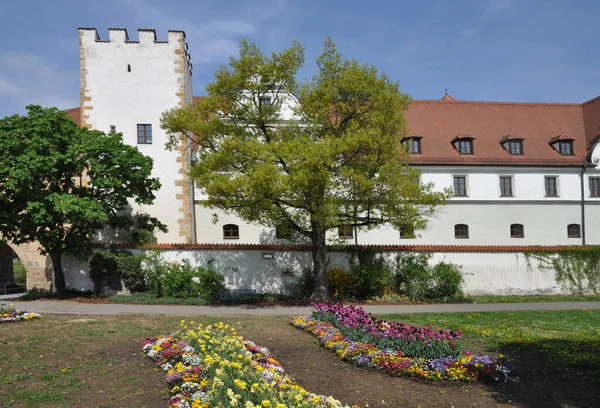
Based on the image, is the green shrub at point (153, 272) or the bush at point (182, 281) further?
the green shrub at point (153, 272)

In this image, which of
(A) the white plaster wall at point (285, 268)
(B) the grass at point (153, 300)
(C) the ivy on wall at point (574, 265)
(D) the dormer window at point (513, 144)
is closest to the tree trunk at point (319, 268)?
(A) the white plaster wall at point (285, 268)

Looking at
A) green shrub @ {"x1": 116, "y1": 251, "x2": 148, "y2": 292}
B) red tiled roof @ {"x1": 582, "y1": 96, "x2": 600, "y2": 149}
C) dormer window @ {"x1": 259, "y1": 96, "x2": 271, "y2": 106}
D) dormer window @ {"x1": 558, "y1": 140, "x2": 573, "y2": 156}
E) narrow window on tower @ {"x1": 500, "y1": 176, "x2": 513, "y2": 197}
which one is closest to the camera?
dormer window @ {"x1": 259, "y1": 96, "x2": 271, "y2": 106}

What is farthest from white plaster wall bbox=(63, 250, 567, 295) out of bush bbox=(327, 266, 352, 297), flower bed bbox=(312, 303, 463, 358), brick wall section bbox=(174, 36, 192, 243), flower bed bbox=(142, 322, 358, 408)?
flower bed bbox=(142, 322, 358, 408)

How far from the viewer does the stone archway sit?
2291cm

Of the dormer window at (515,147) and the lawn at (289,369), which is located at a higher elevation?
the dormer window at (515,147)

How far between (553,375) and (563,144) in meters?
25.4

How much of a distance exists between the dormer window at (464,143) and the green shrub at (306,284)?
45.4 ft

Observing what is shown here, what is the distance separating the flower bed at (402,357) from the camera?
7863 mm

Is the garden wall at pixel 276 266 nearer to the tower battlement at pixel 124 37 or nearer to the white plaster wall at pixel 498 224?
the white plaster wall at pixel 498 224

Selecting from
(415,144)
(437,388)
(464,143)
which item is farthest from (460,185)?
(437,388)

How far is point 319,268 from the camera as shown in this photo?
18.5m

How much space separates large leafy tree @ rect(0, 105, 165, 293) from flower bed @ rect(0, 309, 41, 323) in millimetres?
4318

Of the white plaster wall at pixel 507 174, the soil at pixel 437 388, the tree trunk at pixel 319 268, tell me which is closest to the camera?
the soil at pixel 437 388

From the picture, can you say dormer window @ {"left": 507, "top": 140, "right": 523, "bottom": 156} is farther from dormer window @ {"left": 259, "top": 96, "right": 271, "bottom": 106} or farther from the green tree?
dormer window @ {"left": 259, "top": 96, "right": 271, "bottom": 106}
